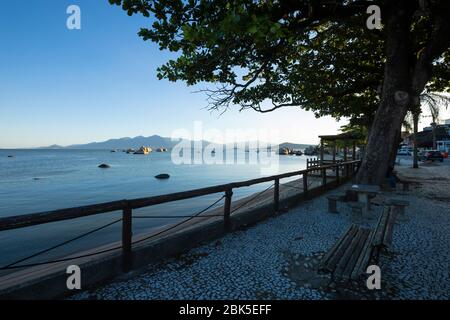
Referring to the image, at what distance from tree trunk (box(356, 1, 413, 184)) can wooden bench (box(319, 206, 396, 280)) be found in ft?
15.4

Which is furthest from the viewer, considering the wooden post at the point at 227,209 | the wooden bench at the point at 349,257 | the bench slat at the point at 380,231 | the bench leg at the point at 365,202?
the bench leg at the point at 365,202

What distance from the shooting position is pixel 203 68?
7.39 metres

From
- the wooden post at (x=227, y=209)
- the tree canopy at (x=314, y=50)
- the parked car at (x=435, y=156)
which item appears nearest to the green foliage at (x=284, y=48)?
the tree canopy at (x=314, y=50)

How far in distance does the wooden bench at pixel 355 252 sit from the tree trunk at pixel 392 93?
4.70m

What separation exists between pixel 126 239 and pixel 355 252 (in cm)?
362

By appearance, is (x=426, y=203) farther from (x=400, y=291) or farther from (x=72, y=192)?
(x=72, y=192)

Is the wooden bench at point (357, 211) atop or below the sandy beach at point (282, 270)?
atop

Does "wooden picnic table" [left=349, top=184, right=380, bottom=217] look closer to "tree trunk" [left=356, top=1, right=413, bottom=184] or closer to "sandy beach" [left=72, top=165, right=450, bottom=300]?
"sandy beach" [left=72, top=165, right=450, bottom=300]

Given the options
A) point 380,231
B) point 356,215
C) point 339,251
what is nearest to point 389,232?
point 380,231

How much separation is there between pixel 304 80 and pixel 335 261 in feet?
31.8

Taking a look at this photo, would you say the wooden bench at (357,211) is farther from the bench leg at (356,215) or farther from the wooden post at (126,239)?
the wooden post at (126,239)

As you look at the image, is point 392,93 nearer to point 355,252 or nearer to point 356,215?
point 356,215

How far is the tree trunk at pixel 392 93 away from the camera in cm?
A: 857

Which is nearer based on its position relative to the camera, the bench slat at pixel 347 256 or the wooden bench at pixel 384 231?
the bench slat at pixel 347 256
